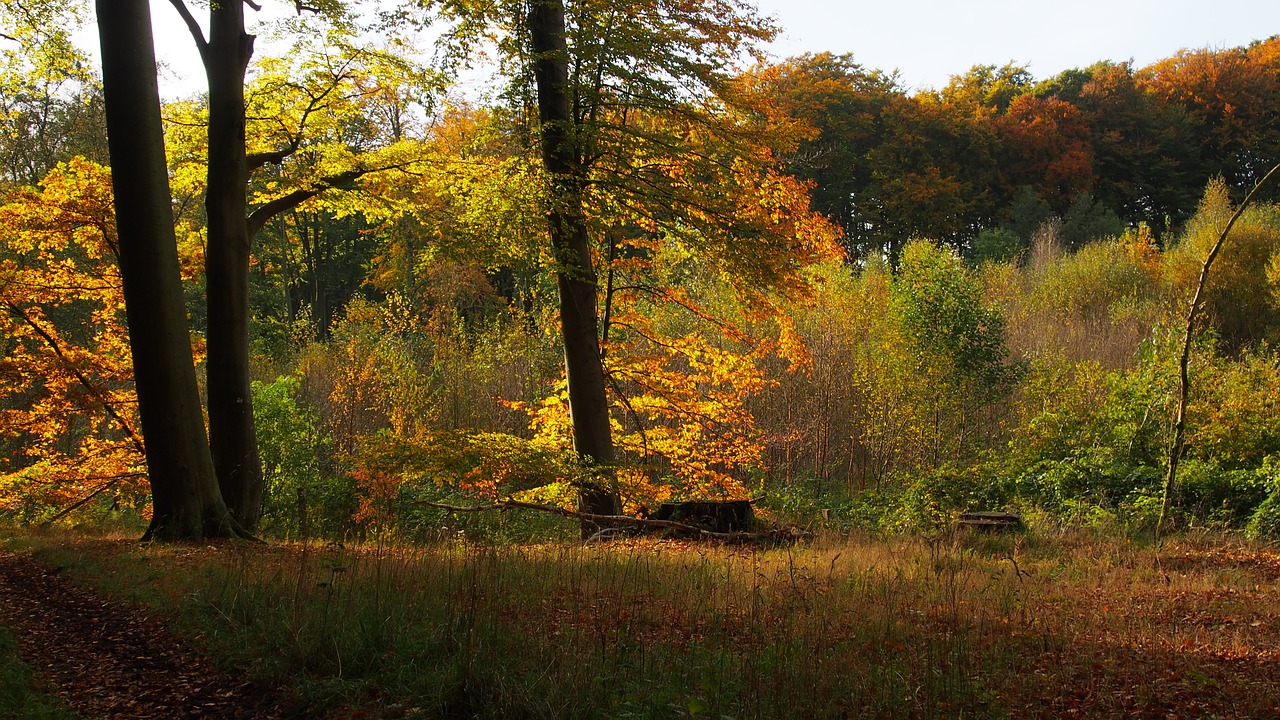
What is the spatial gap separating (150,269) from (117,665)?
5.34 metres

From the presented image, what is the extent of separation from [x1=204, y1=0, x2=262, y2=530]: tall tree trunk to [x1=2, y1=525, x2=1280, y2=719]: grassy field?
232 centimetres

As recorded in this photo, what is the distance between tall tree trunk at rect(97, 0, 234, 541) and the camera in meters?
8.93

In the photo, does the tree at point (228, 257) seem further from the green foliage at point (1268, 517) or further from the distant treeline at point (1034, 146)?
the distant treeline at point (1034, 146)

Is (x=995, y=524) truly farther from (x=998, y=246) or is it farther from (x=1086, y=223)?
(x=1086, y=223)

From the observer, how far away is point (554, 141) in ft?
37.4

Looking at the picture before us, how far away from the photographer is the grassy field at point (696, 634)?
4098 millimetres

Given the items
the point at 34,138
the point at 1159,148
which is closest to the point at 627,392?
the point at 34,138

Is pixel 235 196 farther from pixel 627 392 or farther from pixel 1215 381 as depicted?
pixel 1215 381

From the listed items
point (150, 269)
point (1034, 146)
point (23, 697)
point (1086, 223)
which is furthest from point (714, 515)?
point (1034, 146)

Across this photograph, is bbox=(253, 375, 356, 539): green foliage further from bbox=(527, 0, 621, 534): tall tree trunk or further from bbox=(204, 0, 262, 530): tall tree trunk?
bbox=(527, 0, 621, 534): tall tree trunk

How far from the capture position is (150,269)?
9.00 m

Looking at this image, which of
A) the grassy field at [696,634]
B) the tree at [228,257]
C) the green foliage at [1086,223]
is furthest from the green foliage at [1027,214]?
the tree at [228,257]

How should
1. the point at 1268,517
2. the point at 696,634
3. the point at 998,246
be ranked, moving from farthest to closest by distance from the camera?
1. the point at 998,246
2. the point at 1268,517
3. the point at 696,634

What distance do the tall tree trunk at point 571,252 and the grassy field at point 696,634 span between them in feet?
11.7
